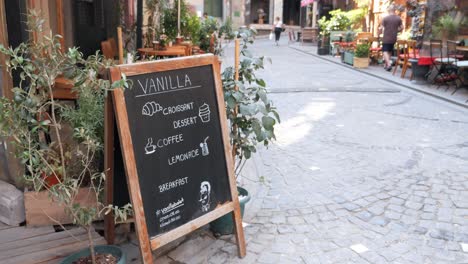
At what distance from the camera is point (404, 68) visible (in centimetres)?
1171

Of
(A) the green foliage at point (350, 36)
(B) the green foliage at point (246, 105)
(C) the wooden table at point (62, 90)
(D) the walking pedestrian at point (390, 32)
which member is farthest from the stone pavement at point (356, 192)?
(A) the green foliage at point (350, 36)

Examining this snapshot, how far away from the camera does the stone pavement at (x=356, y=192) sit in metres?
3.34

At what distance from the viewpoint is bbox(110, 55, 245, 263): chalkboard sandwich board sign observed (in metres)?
2.61

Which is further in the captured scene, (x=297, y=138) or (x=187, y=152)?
(x=297, y=138)

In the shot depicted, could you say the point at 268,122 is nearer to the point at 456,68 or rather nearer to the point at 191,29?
the point at 191,29

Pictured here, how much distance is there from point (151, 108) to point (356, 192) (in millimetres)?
2531

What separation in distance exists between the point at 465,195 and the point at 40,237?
3799mm

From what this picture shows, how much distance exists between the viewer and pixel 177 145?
288cm

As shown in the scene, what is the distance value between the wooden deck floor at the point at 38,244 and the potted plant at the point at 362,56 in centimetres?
1232

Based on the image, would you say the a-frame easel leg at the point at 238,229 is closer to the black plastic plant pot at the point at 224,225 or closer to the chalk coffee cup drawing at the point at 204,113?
the black plastic plant pot at the point at 224,225

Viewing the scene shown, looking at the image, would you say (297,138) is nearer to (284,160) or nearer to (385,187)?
(284,160)

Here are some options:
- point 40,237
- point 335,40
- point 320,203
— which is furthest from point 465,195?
point 335,40

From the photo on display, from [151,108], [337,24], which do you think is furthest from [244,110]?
[337,24]

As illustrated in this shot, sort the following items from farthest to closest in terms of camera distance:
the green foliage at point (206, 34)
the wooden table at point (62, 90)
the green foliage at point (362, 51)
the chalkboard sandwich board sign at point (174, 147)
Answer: the green foliage at point (362, 51) → the green foliage at point (206, 34) → the wooden table at point (62, 90) → the chalkboard sandwich board sign at point (174, 147)
